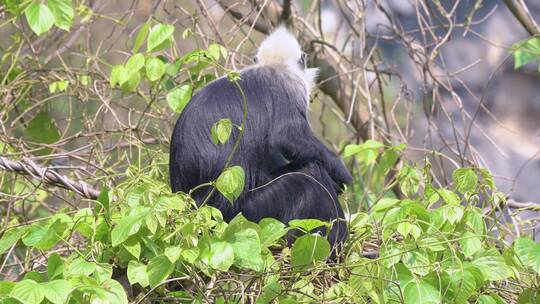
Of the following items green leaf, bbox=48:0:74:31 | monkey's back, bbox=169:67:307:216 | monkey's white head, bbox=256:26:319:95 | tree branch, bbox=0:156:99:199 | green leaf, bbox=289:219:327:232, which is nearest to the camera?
green leaf, bbox=289:219:327:232

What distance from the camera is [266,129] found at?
3.35 metres

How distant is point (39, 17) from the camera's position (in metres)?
2.88

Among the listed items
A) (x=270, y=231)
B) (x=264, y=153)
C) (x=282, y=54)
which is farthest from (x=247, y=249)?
(x=282, y=54)

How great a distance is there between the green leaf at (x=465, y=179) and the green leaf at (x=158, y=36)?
3.90 ft

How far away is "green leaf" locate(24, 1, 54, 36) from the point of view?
286 centimetres

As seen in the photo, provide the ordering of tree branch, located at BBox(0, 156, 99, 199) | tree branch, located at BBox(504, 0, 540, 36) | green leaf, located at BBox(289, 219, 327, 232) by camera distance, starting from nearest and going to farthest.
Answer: green leaf, located at BBox(289, 219, 327, 232), tree branch, located at BBox(0, 156, 99, 199), tree branch, located at BBox(504, 0, 540, 36)

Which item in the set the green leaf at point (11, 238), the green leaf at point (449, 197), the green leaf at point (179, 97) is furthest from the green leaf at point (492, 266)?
the green leaf at point (179, 97)

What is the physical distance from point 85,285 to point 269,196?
1.38m

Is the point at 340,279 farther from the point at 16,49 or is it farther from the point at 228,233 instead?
the point at 16,49

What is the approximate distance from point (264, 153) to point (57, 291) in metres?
1.50

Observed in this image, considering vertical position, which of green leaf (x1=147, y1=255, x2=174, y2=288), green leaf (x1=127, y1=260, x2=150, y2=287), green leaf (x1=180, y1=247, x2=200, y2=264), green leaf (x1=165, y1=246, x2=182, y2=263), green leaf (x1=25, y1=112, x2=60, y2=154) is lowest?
green leaf (x1=25, y1=112, x2=60, y2=154)

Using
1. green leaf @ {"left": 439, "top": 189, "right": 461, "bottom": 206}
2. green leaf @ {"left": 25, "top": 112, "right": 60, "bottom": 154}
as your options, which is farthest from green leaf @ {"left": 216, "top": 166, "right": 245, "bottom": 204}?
green leaf @ {"left": 25, "top": 112, "right": 60, "bottom": 154}

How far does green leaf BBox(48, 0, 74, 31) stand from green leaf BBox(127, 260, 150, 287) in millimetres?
1032

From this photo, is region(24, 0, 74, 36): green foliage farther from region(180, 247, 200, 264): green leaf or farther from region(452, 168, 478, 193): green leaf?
region(452, 168, 478, 193): green leaf
